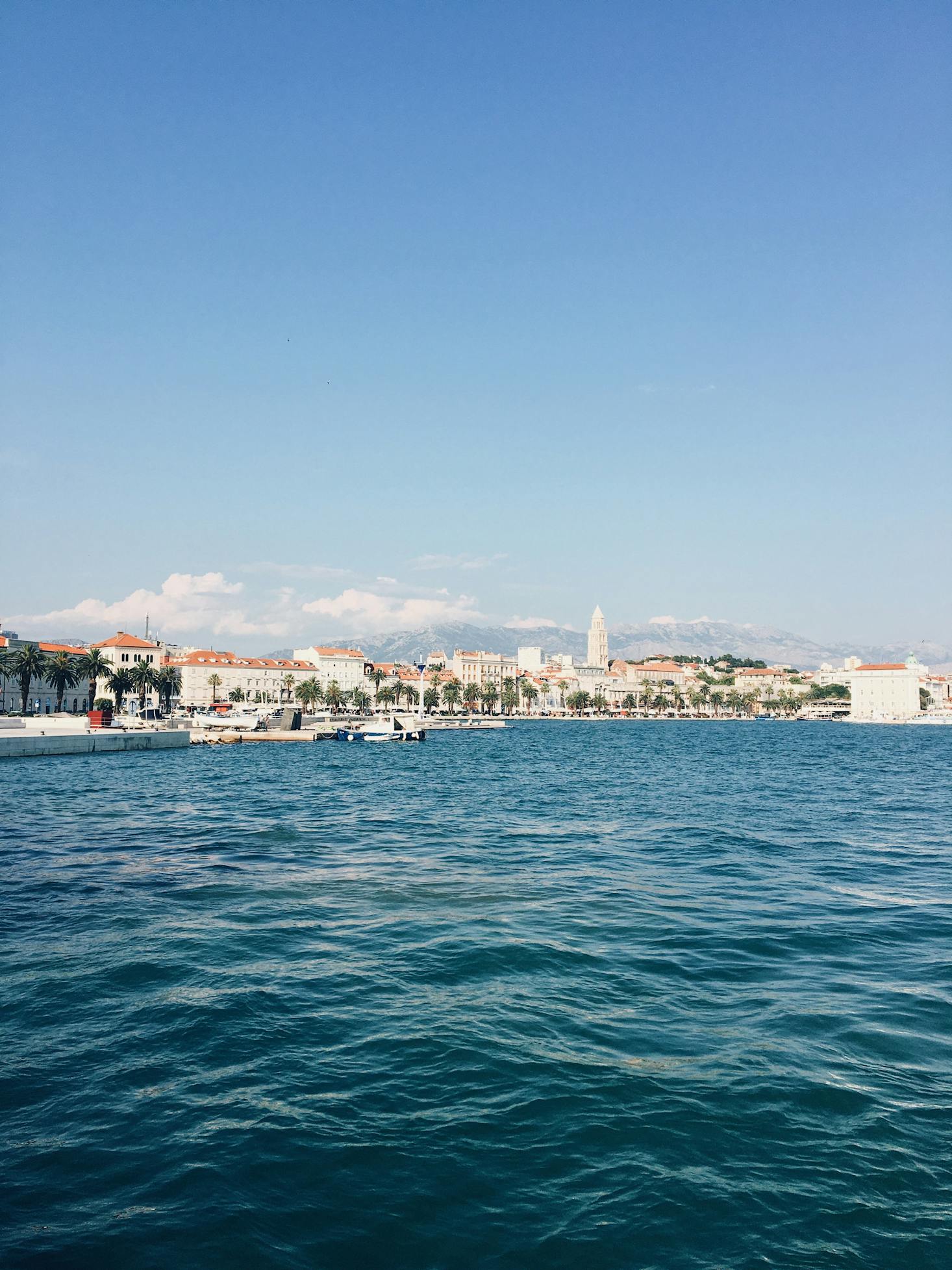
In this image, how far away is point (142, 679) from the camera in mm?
116250

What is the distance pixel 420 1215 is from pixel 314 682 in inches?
6552

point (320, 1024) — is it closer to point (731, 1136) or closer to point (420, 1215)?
point (420, 1215)

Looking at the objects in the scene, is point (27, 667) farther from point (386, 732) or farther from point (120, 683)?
point (386, 732)

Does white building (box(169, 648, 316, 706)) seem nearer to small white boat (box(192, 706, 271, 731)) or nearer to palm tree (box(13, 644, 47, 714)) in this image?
small white boat (box(192, 706, 271, 731))

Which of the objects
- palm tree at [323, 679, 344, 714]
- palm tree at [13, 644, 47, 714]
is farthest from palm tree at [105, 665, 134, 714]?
palm tree at [323, 679, 344, 714]

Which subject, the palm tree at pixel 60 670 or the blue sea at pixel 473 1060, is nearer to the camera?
the blue sea at pixel 473 1060

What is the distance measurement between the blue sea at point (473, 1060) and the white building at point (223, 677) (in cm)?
16947

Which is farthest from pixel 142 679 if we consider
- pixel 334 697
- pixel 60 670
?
pixel 334 697

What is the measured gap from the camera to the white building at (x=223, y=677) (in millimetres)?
186000

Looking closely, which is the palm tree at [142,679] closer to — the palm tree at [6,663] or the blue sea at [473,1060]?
the palm tree at [6,663]

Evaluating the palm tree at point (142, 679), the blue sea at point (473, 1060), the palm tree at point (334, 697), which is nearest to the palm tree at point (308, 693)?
the palm tree at point (334, 697)

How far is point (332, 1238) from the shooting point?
19.8 feet

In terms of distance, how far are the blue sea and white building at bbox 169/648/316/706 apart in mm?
169466

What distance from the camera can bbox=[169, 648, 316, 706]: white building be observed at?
7323 inches
